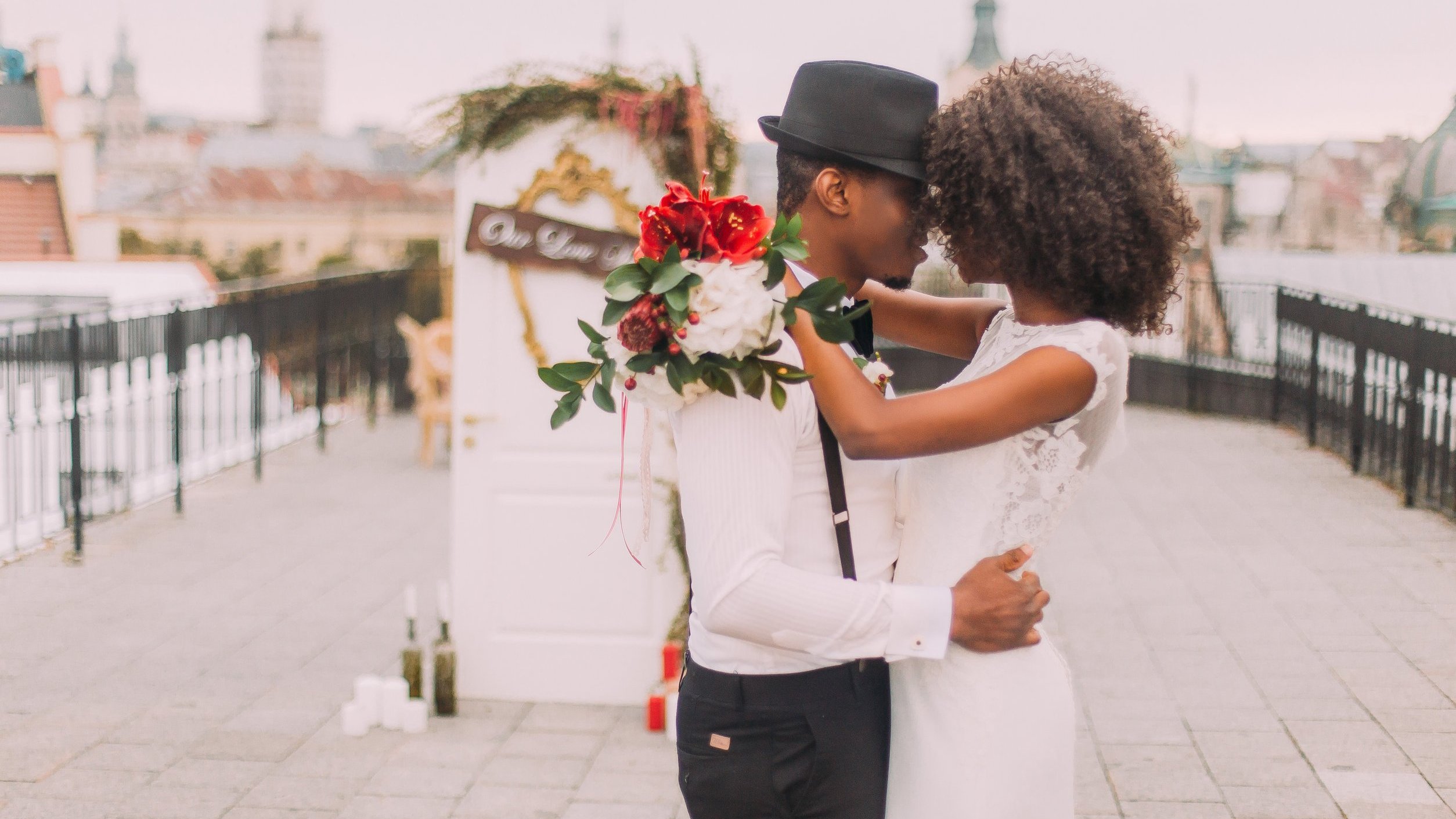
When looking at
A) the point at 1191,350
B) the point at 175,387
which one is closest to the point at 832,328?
the point at 175,387

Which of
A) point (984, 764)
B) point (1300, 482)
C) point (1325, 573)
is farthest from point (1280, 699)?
point (1300, 482)

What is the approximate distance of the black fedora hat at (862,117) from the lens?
1.79 metres

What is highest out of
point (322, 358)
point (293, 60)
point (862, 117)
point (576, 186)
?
point (293, 60)

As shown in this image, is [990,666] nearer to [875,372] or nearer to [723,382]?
[875,372]

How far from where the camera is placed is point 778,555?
5.52 ft

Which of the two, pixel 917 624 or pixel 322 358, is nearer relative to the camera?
pixel 917 624

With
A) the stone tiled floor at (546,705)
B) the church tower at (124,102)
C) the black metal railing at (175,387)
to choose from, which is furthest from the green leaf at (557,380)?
the church tower at (124,102)

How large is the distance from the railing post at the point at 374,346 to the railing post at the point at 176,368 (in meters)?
3.74

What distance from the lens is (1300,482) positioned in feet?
33.3

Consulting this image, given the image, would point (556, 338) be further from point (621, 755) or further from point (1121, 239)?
point (1121, 239)

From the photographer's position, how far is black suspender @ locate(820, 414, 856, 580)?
1771 millimetres

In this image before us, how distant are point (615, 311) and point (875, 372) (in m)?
A: 0.35

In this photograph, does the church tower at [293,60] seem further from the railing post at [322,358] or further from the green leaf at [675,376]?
the green leaf at [675,376]

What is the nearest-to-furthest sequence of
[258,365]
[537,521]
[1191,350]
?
[537,521] < [258,365] < [1191,350]
